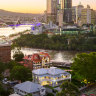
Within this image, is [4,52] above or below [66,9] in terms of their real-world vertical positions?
below

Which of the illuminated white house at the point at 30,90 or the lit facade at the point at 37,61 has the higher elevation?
the lit facade at the point at 37,61

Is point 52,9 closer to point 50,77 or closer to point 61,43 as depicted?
point 61,43

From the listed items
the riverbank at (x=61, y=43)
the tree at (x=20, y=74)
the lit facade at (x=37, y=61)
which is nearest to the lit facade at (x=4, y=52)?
the lit facade at (x=37, y=61)

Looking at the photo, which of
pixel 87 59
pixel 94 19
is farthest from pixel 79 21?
pixel 87 59

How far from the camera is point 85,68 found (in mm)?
6539

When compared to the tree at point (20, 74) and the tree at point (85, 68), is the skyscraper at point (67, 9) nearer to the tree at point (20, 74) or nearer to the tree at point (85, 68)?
the tree at point (85, 68)

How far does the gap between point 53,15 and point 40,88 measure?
117 ft

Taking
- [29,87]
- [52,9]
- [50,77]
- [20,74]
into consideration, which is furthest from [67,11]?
[29,87]

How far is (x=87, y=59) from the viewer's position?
671 cm

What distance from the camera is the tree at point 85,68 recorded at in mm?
6340

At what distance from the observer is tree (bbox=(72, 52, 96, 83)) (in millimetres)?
6340

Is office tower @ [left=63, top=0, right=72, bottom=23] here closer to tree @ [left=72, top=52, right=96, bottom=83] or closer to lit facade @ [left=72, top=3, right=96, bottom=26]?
lit facade @ [left=72, top=3, right=96, bottom=26]

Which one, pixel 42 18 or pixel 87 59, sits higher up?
pixel 42 18

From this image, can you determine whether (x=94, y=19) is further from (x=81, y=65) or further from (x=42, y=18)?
(x=81, y=65)
